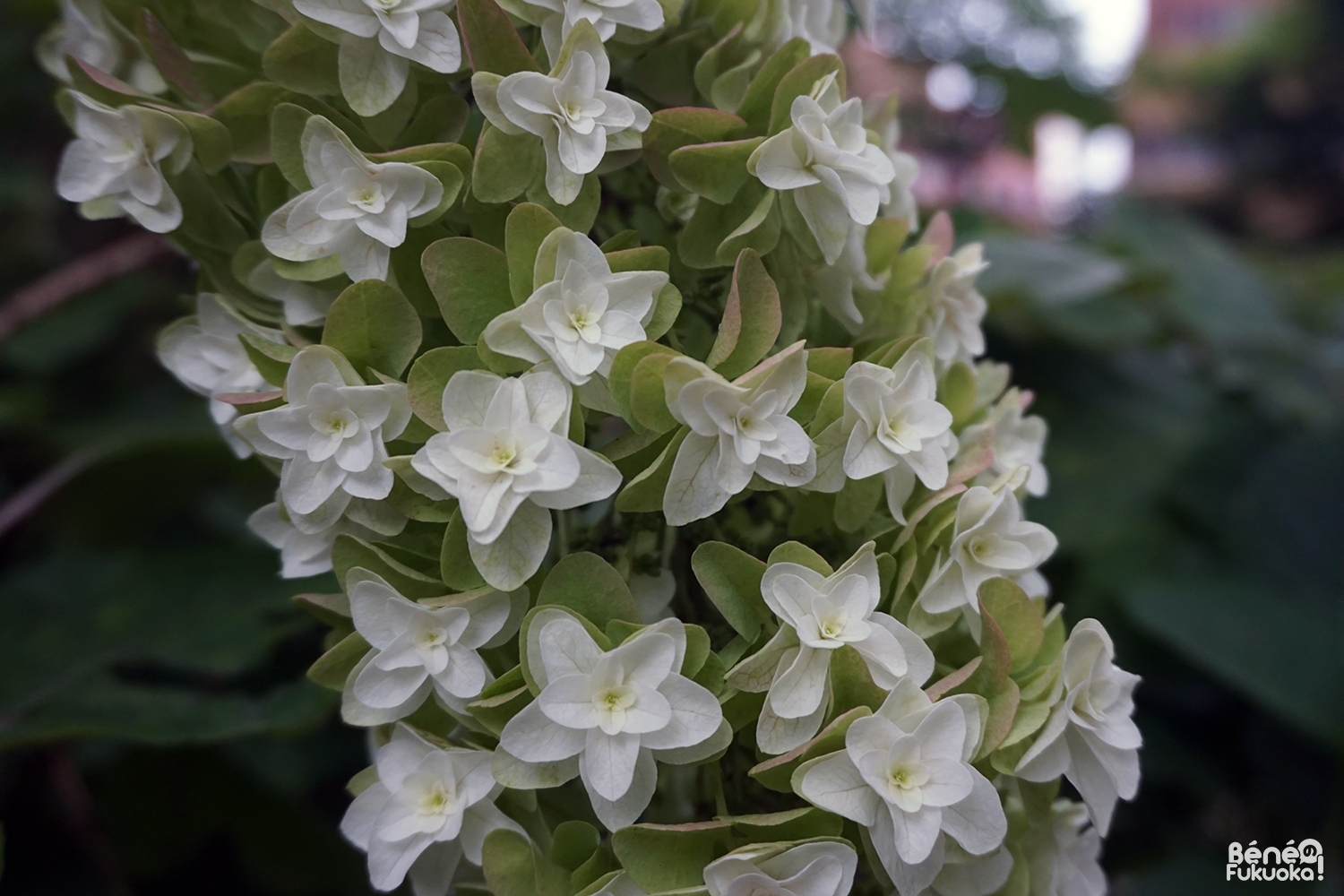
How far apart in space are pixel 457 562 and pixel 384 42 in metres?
0.21

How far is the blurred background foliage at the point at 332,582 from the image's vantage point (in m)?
0.73

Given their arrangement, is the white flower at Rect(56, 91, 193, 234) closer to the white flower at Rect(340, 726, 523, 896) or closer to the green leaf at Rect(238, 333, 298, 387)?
the green leaf at Rect(238, 333, 298, 387)

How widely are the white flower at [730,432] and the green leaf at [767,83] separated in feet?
0.41

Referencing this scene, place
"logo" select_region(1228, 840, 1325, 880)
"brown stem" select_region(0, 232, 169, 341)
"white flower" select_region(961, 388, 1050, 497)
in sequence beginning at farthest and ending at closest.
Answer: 1. "brown stem" select_region(0, 232, 169, 341)
2. "logo" select_region(1228, 840, 1325, 880)
3. "white flower" select_region(961, 388, 1050, 497)

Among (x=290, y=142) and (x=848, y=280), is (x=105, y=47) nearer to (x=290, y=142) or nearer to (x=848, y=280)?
(x=290, y=142)

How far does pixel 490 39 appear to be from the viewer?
1.29ft

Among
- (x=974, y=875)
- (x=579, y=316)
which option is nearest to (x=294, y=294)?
(x=579, y=316)

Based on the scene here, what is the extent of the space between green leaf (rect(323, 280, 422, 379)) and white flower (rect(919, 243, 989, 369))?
0.24 m

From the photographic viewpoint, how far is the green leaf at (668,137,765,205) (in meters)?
0.40

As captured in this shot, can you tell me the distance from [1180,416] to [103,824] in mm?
1248

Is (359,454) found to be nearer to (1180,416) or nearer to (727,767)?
(727,767)

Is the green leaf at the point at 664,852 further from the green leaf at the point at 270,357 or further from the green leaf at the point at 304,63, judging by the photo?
the green leaf at the point at 304,63

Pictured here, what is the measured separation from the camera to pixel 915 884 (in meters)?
0.36

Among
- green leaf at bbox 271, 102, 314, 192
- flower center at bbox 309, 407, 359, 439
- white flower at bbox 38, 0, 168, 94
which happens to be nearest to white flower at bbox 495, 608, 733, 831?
flower center at bbox 309, 407, 359, 439
